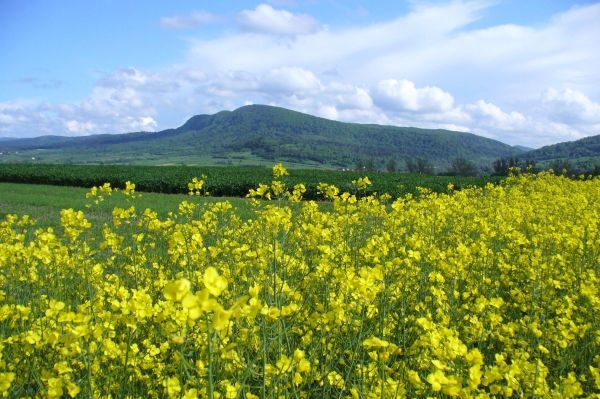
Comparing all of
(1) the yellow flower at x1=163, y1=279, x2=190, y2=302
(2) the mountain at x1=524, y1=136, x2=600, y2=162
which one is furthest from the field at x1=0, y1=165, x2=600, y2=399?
(2) the mountain at x1=524, y1=136, x2=600, y2=162

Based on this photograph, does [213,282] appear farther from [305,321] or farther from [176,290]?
[305,321]

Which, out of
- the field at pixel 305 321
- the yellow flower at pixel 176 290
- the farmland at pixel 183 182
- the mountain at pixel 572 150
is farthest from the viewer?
the mountain at pixel 572 150

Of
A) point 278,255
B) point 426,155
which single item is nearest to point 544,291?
point 278,255

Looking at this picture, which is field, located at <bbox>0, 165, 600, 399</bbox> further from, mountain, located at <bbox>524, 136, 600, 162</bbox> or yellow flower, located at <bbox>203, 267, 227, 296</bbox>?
mountain, located at <bbox>524, 136, 600, 162</bbox>

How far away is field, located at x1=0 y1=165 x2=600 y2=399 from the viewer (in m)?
2.17

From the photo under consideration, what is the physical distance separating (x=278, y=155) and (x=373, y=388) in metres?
132

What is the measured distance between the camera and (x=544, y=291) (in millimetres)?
4340

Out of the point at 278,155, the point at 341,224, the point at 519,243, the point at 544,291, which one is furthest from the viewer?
the point at 278,155

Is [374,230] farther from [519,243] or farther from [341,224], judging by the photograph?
[519,243]

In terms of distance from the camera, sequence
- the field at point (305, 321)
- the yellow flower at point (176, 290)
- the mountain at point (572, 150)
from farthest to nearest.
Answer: the mountain at point (572, 150), the field at point (305, 321), the yellow flower at point (176, 290)

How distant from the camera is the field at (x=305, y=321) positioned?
2.17 m

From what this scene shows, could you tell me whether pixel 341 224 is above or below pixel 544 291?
above

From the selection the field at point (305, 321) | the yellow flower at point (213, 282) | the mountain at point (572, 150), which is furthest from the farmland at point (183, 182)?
the mountain at point (572, 150)

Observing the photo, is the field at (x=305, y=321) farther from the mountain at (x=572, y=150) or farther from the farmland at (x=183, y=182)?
the mountain at (x=572, y=150)
